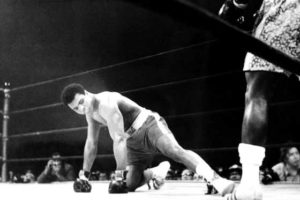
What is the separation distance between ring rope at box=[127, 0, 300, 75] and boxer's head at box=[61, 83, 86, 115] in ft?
4.83

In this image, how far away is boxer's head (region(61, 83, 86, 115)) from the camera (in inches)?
77.8

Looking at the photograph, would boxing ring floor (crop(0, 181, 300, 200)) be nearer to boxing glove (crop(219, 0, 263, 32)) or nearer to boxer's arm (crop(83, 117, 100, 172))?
boxer's arm (crop(83, 117, 100, 172))

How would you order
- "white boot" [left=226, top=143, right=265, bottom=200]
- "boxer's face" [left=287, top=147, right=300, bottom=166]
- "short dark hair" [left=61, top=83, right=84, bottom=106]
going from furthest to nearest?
"boxer's face" [left=287, top=147, right=300, bottom=166], "short dark hair" [left=61, top=83, right=84, bottom=106], "white boot" [left=226, top=143, right=265, bottom=200]

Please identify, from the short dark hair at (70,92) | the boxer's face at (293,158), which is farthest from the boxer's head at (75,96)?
the boxer's face at (293,158)

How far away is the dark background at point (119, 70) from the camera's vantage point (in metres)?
3.89

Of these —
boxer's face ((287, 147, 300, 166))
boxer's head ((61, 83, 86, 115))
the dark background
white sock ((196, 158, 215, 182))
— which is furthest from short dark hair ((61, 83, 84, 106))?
the dark background

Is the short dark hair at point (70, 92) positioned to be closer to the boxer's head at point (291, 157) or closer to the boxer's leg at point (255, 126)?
the boxer's leg at point (255, 126)

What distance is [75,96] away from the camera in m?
1.99

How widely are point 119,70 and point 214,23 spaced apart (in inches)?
167

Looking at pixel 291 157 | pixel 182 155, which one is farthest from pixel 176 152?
pixel 291 157

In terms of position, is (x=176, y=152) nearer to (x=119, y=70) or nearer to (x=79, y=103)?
(x=79, y=103)

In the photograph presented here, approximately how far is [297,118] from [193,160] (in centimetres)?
233

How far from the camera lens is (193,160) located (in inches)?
66.9

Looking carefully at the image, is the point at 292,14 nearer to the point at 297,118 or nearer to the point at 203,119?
the point at 297,118
